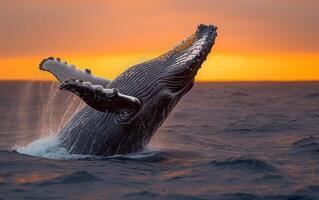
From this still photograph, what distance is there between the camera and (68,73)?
11945 millimetres

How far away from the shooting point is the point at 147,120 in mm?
11070

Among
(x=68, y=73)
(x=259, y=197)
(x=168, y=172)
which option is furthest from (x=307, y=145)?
(x=259, y=197)

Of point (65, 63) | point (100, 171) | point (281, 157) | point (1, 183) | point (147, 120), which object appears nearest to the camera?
point (1, 183)

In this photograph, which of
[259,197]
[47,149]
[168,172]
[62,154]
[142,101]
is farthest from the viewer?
[47,149]

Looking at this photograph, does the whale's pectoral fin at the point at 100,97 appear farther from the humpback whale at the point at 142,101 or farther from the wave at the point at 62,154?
the wave at the point at 62,154

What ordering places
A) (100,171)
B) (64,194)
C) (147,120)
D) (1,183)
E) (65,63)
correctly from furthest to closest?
(65,63)
(147,120)
(100,171)
(1,183)
(64,194)

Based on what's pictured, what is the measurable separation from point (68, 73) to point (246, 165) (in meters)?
3.65

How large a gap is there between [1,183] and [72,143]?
7.43ft

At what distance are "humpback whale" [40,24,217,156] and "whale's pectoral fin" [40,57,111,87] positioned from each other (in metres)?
0.29

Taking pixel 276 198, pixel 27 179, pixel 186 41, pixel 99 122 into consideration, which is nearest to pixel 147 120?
pixel 99 122

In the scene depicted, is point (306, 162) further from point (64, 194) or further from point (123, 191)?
point (64, 194)

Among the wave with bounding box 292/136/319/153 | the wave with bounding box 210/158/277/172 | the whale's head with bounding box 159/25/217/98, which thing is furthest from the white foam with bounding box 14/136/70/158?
the wave with bounding box 292/136/319/153

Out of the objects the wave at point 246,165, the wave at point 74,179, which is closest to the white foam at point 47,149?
the wave at point 74,179

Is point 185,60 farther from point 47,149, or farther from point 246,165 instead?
point 47,149
